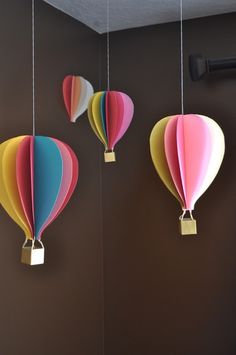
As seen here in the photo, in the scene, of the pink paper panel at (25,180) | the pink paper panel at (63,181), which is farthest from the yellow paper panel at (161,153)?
the pink paper panel at (25,180)

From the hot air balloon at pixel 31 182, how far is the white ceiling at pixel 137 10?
4.81ft

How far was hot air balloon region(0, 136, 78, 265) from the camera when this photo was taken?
56.5 inches

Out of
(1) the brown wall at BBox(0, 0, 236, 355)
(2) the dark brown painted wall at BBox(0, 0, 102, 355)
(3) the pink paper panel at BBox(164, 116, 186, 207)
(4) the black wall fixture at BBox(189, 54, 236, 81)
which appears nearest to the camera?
(3) the pink paper panel at BBox(164, 116, 186, 207)

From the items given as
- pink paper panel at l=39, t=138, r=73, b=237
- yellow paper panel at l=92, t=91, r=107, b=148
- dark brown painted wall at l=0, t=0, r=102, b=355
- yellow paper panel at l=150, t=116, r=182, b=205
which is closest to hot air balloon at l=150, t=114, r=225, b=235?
yellow paper panel at l=150, t=116, r=182, b=205

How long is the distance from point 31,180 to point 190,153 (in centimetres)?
49

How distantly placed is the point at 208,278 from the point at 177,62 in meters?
1.30

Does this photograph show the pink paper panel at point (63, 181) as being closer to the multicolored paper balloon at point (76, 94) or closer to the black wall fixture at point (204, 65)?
the multicolored paper balloon at point (76, 94)

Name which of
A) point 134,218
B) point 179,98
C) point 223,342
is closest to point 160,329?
point 223,342

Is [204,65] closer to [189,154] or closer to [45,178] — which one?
[189,154]

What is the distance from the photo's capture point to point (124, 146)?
10.3ft

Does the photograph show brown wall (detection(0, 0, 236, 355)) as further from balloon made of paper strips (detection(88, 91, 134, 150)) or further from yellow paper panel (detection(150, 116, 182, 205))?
yellow paper panel (detection(150, 116, 182, 205))

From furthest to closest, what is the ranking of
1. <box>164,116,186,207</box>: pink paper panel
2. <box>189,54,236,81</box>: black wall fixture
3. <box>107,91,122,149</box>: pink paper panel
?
1. <box>189,54,236,81</box>: black wall fixture
2. <box>107,91,122,149</box>: pink paper panel
3. <box>164,116,186,207</box>: pink paper panel

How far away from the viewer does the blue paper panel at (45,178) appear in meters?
1.44

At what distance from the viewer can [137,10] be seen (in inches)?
110
